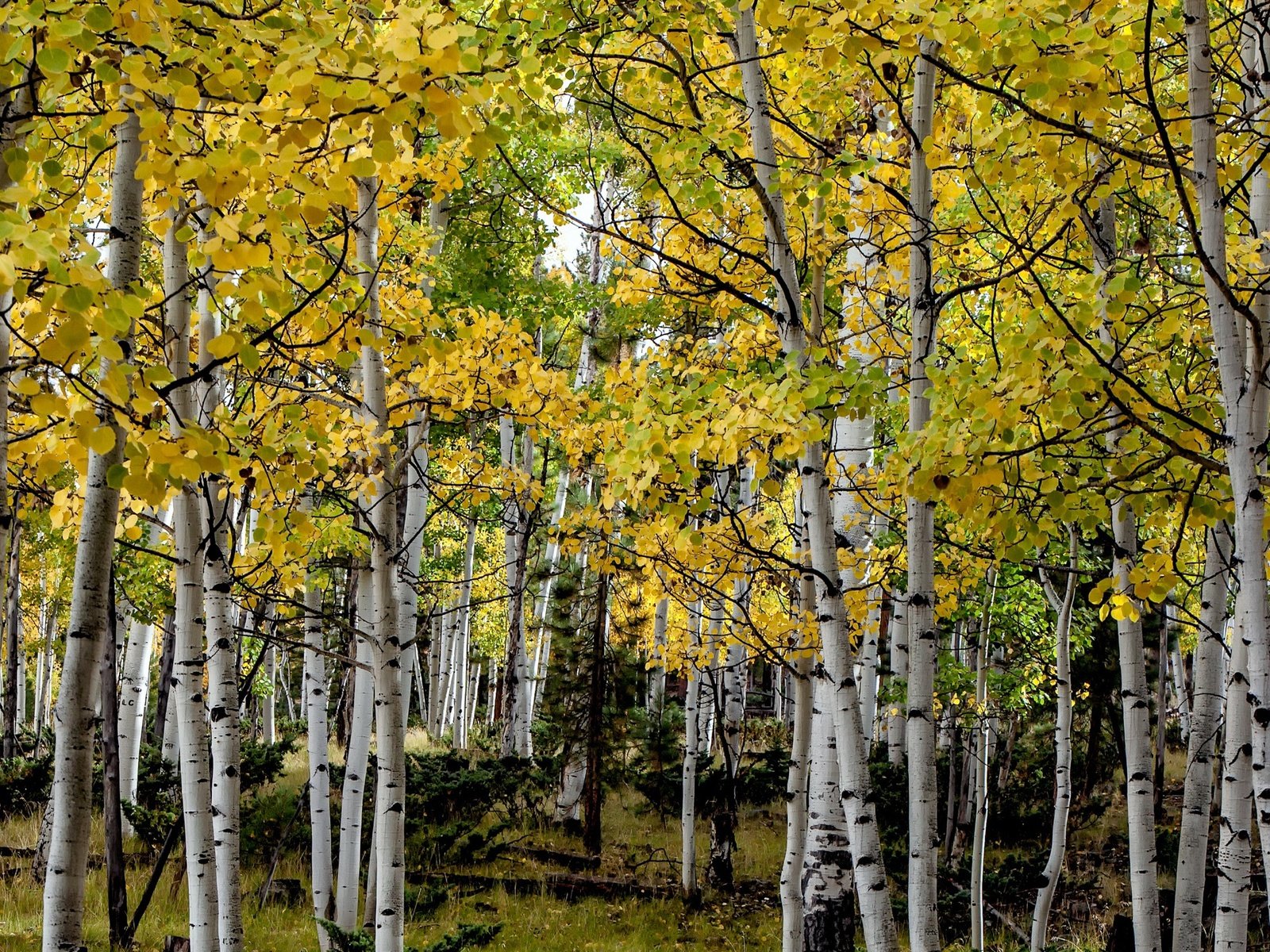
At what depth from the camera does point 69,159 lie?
4.40 meters

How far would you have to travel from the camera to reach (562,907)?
8.84m

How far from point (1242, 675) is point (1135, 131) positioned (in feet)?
7.38

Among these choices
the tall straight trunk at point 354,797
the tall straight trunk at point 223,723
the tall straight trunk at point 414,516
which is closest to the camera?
the tall straight trunk at point 223,723

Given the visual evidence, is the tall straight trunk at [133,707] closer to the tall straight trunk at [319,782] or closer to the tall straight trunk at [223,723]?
the tall straight trunk at [319,782]

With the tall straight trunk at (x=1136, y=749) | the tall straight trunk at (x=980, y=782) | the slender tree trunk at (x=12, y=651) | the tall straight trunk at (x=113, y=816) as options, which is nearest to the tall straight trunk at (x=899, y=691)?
the tall straight trunk at (x=980, y=782)

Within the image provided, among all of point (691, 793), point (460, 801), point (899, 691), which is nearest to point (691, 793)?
point (691, 793)

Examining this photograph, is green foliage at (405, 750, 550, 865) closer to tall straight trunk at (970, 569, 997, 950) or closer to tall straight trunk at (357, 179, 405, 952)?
tall straight trunk at (970, 569, 997, 950)

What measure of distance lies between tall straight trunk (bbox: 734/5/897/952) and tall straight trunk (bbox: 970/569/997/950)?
115 inches

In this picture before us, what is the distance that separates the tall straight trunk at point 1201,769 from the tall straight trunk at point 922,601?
4.16 ft

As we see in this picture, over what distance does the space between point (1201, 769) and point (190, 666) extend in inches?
182

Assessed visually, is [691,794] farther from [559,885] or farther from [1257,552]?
[1257,552]

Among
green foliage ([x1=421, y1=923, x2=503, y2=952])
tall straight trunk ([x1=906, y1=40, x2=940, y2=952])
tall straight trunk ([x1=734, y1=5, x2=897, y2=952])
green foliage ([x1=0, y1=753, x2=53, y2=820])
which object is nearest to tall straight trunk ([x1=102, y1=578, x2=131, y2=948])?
green foliage ([x1=421, y1=923, x2=503, y2=952])

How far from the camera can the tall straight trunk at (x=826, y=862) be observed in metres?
Result: 4.68

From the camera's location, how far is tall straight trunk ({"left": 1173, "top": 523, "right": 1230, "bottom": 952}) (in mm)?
4230
